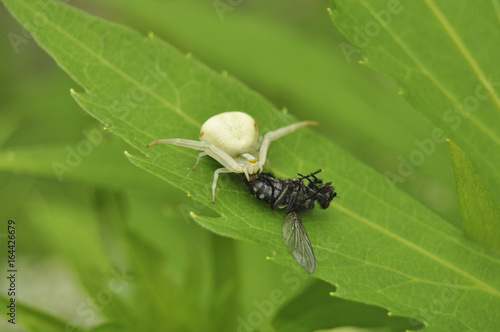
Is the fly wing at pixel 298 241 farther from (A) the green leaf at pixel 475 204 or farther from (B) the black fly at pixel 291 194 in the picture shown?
(A) the green leaf at pixel 475 204

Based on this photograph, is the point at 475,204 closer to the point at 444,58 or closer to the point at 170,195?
the point at 444,58

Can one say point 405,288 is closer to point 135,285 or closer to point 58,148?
point 135,285

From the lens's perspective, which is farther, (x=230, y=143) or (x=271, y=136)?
(x=271, y=136)

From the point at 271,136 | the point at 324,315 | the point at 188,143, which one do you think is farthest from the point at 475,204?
the point at 188,143

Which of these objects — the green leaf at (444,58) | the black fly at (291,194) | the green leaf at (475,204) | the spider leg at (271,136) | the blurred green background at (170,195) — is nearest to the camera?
the green leaf at (475,204)

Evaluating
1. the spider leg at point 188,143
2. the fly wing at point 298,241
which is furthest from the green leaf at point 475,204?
the spider leg at point 188,143

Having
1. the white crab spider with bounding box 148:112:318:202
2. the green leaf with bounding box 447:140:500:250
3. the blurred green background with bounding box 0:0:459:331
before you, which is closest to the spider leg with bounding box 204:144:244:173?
the white crab spider with bounding box 148:112:318:202
